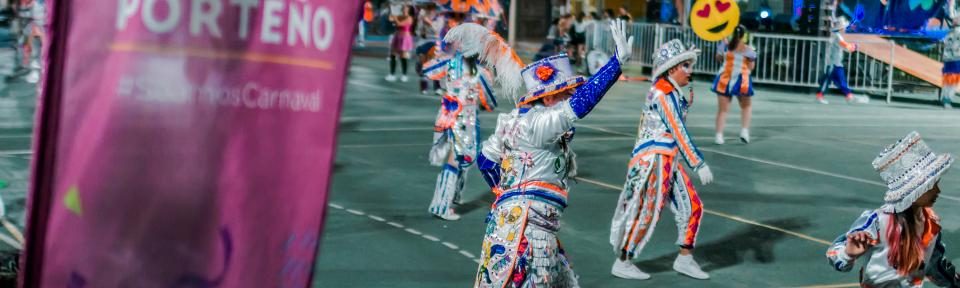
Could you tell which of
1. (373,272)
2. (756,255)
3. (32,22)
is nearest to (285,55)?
(373,272)

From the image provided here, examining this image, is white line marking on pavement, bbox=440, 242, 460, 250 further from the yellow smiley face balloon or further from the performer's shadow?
the yellow smiley face balloon

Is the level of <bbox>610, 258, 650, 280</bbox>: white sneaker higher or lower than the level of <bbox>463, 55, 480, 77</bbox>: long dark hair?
lower

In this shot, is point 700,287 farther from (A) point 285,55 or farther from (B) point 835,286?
(A) point 285,55

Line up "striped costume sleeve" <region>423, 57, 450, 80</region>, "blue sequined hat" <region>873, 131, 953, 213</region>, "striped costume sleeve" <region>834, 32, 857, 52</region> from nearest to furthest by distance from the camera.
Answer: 1. "blue sequined hat" <region>873, 131, 953, 213</region>
2. "striped costume sleeve" <region>423, 57, 450, 80</region>
3. "striped costume sleeve" <region>834, 32, 857, 52</region>

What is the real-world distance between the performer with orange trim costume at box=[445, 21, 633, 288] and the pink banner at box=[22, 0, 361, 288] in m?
3.73

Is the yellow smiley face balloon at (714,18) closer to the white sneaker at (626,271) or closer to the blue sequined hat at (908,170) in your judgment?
the white sneaker at (626,271)

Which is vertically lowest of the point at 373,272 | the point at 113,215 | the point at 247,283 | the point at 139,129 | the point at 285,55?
the point at 373,272

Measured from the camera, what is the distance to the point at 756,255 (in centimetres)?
949

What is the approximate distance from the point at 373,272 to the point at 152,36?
21.8 ft

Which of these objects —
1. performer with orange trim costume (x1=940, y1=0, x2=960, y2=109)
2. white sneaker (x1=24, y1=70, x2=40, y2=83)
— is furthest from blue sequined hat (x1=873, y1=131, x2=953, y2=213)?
white sneaker (x1=24, y1=70, x2=40, y2=83)

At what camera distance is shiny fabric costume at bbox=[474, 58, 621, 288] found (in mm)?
6016

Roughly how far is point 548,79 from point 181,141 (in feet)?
13.9

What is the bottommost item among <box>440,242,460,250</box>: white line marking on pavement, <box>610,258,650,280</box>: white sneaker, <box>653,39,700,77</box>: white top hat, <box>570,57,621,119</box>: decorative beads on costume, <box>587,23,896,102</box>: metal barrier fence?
<box>440,242,460,250</box>: white line marking on pavement

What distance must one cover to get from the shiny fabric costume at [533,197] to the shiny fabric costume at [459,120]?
13.9ft
